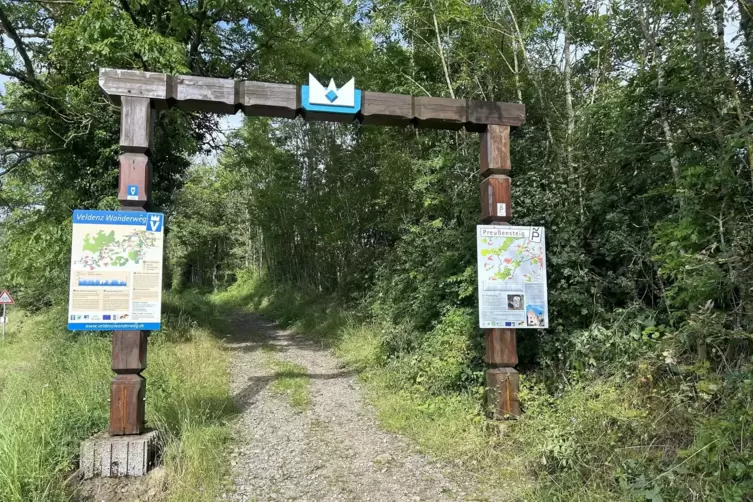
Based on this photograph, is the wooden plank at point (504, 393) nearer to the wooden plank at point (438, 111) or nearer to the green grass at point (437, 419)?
the green grass at point (437, 419)

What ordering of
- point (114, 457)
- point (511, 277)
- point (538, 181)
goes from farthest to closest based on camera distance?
point (538, 181)
point (511, 277)
point (114, 457)

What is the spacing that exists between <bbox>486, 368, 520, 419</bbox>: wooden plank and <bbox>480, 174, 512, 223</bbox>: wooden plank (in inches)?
62.5

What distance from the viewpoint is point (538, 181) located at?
20.8ft

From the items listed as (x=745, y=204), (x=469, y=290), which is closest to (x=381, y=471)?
(x=469, y=290)

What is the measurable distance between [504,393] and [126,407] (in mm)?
3526

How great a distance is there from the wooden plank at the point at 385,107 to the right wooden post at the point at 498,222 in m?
0.90

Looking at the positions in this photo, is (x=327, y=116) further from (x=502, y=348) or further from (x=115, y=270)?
(x=502, y=348)

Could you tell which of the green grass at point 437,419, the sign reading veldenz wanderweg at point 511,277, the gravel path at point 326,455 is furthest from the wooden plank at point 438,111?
the gravel path at point 326,455

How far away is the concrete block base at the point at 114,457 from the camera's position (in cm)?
396

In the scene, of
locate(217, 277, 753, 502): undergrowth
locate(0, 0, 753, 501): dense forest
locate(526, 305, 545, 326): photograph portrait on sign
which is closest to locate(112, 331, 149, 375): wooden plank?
locate(217, 277, 753, 502): undergrowth

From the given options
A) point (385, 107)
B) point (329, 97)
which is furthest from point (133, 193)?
point (385, 107)

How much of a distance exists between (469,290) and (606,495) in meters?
3.51

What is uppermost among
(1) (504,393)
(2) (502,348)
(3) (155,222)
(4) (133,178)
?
(4) (133,178)

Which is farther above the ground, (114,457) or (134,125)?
(134,125)
